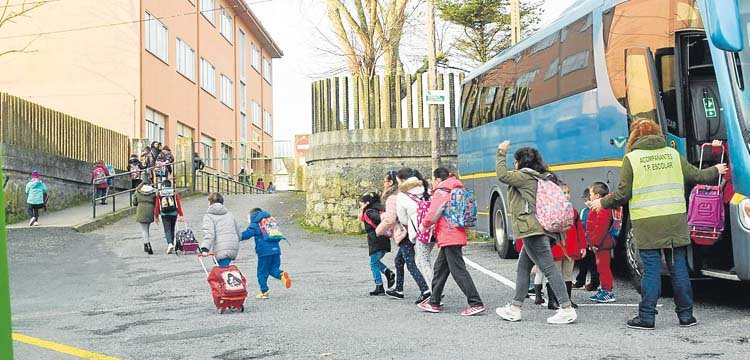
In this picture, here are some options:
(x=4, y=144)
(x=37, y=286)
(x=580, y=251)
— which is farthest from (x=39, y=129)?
(x=580, y=251)

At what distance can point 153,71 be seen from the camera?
3434 centimetres

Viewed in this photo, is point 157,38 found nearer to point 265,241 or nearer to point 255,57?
point 255,57

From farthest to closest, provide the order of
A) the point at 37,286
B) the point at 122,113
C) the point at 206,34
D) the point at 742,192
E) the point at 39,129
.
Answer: the point at 206,34, the point at 122,113, the point at 39,129, the point at 37,286, the point at 742,192

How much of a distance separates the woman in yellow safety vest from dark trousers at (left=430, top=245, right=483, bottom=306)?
166cm

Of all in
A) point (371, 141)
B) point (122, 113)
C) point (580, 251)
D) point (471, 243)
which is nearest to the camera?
point (580, 251)

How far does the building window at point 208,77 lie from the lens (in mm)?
42469

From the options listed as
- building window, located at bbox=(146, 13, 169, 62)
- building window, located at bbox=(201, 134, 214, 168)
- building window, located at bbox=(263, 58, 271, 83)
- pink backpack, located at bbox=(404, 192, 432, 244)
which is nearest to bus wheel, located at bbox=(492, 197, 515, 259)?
pink backpack, located at bbox=(404, 192, 432, 244)

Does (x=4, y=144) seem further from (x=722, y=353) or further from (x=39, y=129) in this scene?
(x=722, y=353)

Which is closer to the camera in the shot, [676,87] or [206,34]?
[676,87]

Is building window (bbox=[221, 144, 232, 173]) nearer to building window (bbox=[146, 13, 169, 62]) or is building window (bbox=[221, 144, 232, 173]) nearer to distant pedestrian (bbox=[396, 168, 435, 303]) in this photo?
building window (bbox=[146, 13, 169, 62])

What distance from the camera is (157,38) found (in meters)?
35.3

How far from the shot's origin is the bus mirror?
7348 millimetres

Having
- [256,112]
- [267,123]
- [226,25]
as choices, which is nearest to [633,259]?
[226,25]

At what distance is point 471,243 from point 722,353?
12.4m
